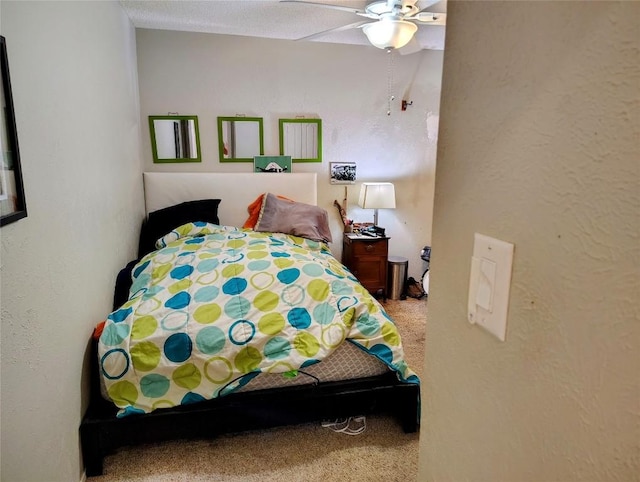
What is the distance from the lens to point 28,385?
126 cm

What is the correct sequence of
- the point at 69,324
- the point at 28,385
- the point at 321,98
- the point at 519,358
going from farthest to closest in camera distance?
the point at 321,98, the point at 69,324, the point at 28,385, the point at 519,358

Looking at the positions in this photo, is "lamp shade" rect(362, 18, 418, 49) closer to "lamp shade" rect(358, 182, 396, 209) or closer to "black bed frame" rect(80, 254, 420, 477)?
"lamp shade" rect(358, 182, 396, 209)

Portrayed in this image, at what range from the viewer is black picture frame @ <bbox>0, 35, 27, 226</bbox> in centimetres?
115

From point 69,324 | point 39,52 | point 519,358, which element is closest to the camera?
point 519,358

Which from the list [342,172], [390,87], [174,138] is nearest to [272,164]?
[342,172]

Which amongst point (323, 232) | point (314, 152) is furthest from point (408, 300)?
point (314, 152)

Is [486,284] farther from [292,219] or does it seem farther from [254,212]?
[254,212]

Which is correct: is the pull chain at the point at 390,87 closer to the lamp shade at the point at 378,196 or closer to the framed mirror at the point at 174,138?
the lamp shade at the point at 378,196

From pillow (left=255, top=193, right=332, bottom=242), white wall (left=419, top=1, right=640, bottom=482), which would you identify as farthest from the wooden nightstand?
white wall (left=419, top=1, right=640, bottom=482)

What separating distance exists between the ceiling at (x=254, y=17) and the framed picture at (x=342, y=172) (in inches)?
44.6

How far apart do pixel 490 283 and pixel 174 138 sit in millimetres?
3631

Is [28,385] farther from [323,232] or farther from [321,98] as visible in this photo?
[321,98]

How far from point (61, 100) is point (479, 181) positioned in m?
1.81

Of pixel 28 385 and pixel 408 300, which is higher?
pixel 28 385
